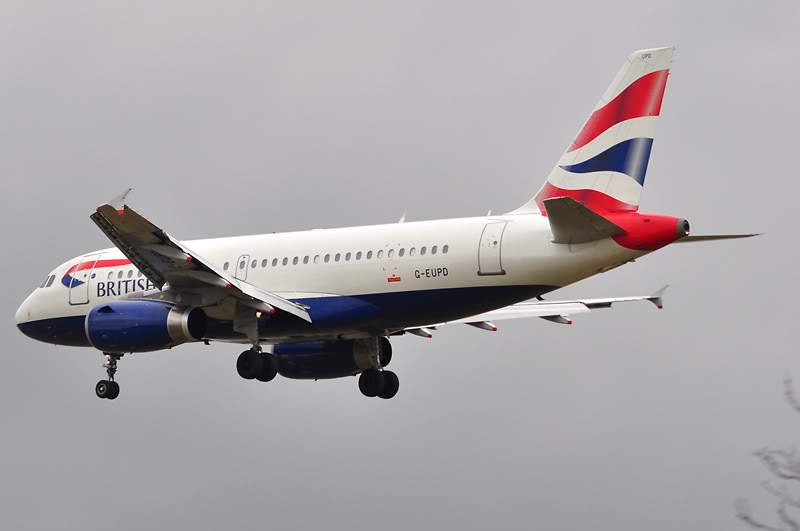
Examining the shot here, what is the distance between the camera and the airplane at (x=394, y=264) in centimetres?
3081

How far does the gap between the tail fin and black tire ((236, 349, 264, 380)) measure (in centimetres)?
908

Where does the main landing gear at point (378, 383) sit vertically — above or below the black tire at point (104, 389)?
above

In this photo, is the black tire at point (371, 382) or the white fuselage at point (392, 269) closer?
the white fuselage at point (392, 269)

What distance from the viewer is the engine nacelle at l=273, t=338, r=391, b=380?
3844 cm

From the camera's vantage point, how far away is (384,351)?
38.6m

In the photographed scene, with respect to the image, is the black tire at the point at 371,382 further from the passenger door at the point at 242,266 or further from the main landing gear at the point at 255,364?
the passenger door at the point at 242,266

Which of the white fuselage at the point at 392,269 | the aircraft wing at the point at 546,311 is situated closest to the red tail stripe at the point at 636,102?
the white fuselage at the point at 392,269

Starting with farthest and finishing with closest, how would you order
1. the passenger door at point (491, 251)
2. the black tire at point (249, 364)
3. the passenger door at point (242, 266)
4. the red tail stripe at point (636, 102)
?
the passenger door at point (242, 266) < the black tire at point (249, 364) < the red tail stripe at point (636, 102) < the passenger door at point (491, 251)

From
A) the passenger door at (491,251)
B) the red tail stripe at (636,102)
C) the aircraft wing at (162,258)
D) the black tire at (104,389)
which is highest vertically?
the red tail stripe at (636,102)

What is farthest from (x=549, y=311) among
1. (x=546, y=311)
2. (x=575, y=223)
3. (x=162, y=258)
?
(x=162, y=258)

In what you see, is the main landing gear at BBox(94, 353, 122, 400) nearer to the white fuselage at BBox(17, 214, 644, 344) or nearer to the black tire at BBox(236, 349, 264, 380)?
the white fuselage at BBox(17, 214, 644, 344)

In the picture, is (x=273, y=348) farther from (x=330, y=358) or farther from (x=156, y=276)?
(x=156, y=276)

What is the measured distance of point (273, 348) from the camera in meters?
40.4

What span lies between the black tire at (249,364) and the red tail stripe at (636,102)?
34.7ft
